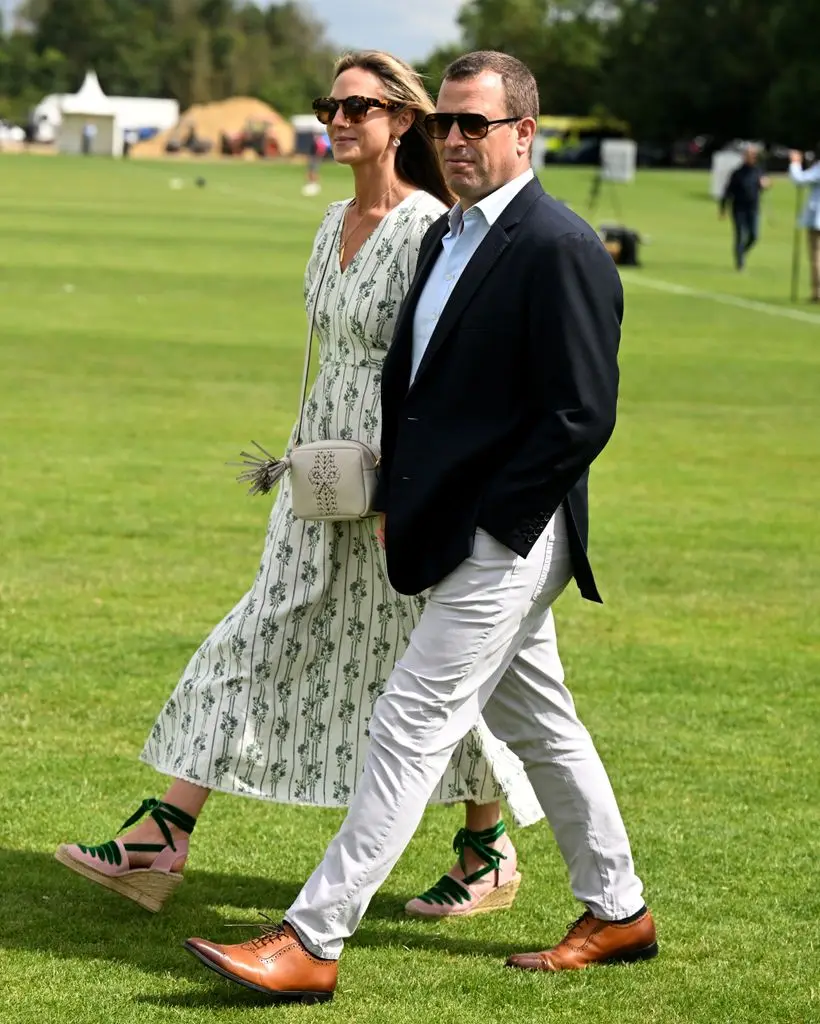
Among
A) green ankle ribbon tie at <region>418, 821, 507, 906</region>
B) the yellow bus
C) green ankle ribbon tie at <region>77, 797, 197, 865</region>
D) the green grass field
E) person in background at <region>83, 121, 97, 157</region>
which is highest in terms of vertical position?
green ankle ribbon tie at <region>77, 797, 197, 865</region>

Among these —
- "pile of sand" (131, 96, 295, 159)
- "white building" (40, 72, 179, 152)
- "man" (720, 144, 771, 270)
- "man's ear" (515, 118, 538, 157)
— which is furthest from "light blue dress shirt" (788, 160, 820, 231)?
"white building" (40, 72, 179, 152)

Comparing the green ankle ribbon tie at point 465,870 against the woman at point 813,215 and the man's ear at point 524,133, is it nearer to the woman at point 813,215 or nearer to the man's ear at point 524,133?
the man's ear at point 524,133

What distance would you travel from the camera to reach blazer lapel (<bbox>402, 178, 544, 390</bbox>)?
14.3ft

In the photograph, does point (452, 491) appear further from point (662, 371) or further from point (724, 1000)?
point (662, 371)

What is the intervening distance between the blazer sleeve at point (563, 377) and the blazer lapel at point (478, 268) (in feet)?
0.41

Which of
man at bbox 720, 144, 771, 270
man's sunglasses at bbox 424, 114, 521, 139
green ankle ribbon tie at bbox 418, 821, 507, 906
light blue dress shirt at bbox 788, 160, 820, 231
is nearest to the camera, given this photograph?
man's sunglasses at bbox 424, 114, 521, 139

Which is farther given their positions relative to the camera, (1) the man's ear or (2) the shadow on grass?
(2) the shadow on grass

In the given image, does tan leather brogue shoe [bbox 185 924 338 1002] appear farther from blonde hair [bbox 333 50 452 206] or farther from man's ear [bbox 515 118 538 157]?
blonde hair [bbox 333 50 452 206]

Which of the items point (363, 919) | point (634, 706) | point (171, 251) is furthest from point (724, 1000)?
point (171, 251)

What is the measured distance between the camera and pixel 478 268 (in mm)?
4383

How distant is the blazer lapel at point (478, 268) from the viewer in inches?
172

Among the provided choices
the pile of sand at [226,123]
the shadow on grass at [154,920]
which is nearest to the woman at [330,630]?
the shadow on grass at [154,920]

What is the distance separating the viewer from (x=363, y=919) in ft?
17.1

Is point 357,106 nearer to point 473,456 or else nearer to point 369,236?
point 369,236
